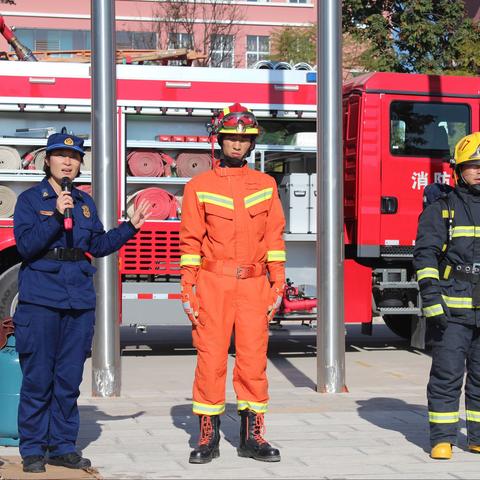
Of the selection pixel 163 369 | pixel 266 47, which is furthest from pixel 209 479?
pixel 266 47

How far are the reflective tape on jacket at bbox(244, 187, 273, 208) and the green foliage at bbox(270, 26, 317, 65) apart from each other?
97.1 feet

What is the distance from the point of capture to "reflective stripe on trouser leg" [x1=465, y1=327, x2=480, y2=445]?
6.84 meters

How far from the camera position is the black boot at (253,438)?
662 cm

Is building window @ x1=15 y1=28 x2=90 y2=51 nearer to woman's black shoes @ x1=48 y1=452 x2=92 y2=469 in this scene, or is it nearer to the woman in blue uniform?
the woman in blue uniform

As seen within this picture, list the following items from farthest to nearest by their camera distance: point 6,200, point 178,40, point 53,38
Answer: point 53,38 < point 178,40 < point 6,200

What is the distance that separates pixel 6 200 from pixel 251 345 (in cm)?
594

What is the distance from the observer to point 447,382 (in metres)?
6.73

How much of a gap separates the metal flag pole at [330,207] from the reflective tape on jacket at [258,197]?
9.48 feet

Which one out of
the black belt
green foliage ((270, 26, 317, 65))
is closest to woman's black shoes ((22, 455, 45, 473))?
the black belt

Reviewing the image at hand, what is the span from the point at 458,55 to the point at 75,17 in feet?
99.6

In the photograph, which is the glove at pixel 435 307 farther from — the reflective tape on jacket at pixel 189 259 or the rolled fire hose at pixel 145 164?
the rolled fire hose at pixel 145 164

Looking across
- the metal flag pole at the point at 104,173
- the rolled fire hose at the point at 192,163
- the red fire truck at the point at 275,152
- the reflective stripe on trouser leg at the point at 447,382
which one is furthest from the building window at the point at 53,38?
the reflective stripe on trouser leg at the point at 447,382

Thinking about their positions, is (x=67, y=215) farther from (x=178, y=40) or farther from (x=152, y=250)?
(x=178, y=40)

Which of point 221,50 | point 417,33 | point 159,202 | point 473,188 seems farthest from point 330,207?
point 221,50
